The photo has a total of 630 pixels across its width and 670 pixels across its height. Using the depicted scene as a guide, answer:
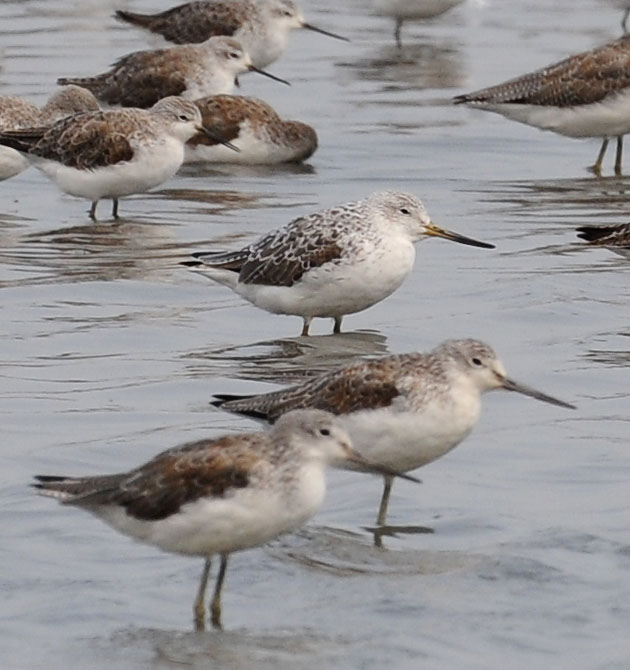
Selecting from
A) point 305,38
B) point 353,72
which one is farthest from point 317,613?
point 305,38

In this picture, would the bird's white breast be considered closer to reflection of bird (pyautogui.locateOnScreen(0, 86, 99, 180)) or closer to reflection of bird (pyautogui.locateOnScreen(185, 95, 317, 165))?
reflection of bird (pyautogui.locateOnScreen(0, 86, 99, 180))

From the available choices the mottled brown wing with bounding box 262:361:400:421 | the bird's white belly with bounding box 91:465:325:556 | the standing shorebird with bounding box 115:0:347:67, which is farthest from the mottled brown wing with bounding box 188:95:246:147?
the bird's white belly with bounding box 91:465:325:556

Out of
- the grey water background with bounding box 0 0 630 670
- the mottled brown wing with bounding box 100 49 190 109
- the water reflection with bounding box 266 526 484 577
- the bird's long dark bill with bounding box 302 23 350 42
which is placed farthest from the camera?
the bird's long dark bill with bounding box 302 23 350 42

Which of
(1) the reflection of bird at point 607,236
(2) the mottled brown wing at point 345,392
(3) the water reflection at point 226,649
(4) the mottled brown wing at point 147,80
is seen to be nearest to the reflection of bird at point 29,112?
(4) the mottled brown wing at point 147,80

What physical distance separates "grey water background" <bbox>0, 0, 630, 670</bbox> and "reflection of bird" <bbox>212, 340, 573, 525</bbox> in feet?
1.19

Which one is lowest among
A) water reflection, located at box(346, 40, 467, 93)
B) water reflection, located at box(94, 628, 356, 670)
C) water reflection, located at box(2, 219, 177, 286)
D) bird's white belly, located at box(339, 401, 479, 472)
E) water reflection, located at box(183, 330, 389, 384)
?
water reflection, located at box(346, 40, 467, 93)

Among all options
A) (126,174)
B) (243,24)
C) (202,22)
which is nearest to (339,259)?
(126,174)

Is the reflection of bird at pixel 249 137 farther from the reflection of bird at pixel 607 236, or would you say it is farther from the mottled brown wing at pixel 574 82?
the reflection of bird at pixel 607 236

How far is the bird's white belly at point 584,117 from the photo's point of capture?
17.7 m

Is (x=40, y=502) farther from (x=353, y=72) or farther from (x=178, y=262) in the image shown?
(x=353, y=72)

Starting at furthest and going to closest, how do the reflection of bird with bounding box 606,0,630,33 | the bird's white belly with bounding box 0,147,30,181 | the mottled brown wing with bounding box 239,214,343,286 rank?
the reflection of bird with bounding box 606,0,630,33, the bird's white belly with bounding box 0,147,30,181, the mottled brown wing with bounding box 239,214,343,286

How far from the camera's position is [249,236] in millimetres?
14711

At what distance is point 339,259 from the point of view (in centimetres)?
1196

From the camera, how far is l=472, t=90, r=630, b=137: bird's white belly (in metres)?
17.7
